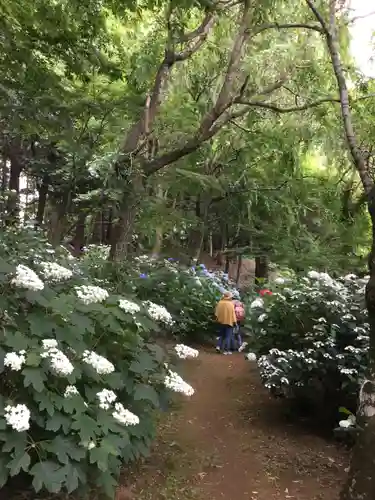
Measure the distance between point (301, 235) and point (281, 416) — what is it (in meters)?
9.30

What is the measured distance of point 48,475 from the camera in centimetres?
262

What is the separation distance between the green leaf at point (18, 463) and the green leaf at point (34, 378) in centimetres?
34

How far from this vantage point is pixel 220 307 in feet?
32.2

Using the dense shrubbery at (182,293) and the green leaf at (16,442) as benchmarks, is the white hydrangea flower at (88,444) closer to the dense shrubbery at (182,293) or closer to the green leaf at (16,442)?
the green leaf at (16,442)

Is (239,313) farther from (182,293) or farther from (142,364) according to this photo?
(142,364)

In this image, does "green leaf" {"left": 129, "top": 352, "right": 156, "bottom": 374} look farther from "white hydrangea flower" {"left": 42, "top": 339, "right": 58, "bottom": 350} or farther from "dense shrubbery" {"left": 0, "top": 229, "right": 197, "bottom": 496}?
"white hydrangea flower" {"left": 42, "top": 339, "right": 58, "bottom": 350}

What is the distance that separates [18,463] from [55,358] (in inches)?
22.0

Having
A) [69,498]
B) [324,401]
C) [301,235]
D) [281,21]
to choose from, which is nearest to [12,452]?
[69,498]

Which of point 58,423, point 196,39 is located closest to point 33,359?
point 58,423

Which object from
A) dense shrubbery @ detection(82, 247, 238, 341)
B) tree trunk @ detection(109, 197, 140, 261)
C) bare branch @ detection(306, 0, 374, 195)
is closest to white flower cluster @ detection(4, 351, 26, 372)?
bare branch @ detection(306, 0, 374, 195)

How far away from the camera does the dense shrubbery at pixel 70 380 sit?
8.67ft

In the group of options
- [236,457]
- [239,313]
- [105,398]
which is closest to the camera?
[105,398]

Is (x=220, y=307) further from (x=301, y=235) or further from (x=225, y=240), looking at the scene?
(x=225, y=240)

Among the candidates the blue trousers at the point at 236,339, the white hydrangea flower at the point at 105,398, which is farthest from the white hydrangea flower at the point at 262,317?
the blue trousers at the point at 236,339
